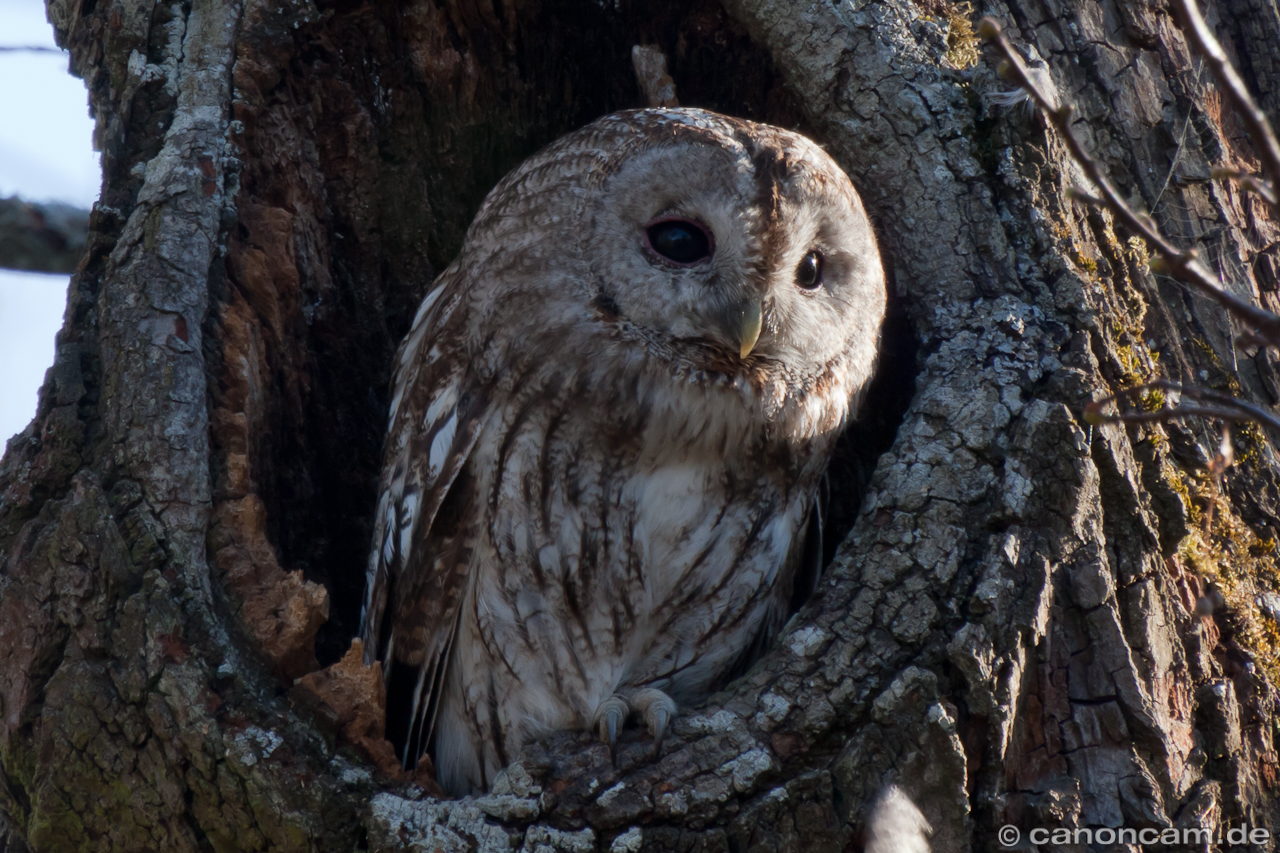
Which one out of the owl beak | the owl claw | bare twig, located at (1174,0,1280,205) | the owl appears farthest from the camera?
the owl

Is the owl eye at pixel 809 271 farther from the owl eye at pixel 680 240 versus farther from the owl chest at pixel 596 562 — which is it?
the owl chest at pixel 596 562

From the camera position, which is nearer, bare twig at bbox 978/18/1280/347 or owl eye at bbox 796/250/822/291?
bare twig at bbox 978/18/1280/347

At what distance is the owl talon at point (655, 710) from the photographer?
1.80 m

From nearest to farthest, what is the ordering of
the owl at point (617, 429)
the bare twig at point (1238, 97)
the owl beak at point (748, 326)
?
the bare twig at point (1238, 97)
the owl beak at point (748, 326)
the owl at point (617, 429)

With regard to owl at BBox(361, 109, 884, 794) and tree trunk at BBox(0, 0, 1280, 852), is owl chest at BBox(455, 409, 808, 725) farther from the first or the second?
tree trunk at BBox(0, 0, 1280, 852)

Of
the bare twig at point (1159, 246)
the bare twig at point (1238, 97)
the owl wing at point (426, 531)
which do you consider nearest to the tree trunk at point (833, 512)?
the owl wing at point (426, 531)

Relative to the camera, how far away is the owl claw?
1.82m

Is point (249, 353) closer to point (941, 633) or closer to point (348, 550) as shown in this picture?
point (348, 550)

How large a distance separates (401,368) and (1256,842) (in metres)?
2.04

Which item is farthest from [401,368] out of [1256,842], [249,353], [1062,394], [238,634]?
[1256,842]

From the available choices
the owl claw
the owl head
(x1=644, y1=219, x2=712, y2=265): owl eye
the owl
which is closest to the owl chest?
the owl

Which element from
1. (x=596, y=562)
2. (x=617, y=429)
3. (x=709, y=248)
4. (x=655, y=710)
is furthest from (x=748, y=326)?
(x=655, y=710)

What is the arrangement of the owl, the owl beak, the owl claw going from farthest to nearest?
the owl
the owl beak
the owl claw

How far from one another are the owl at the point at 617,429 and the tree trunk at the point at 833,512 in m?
0.26
